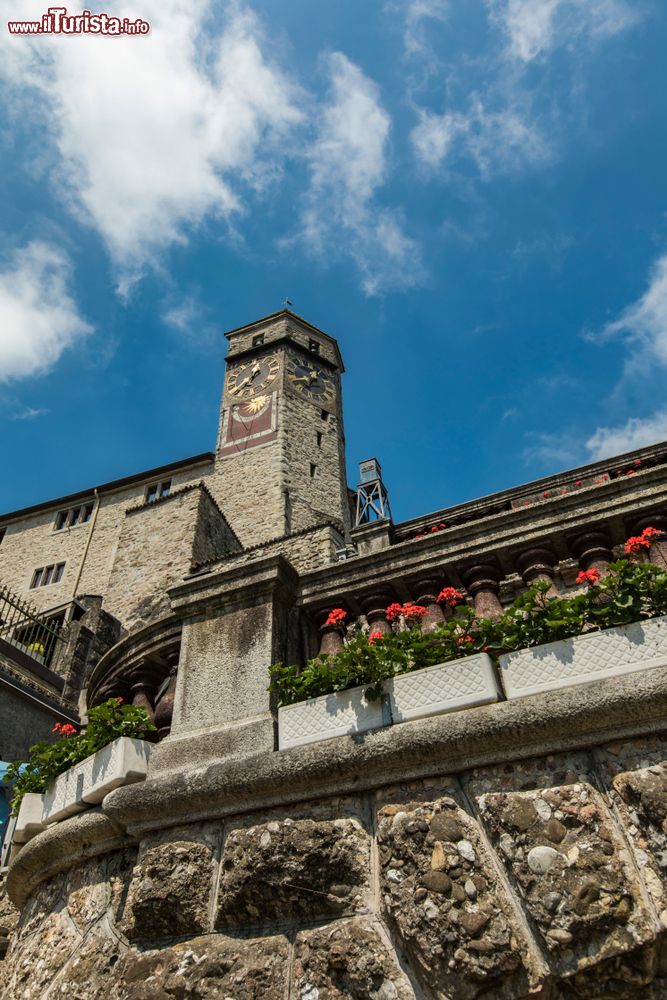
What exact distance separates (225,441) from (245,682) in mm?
22777

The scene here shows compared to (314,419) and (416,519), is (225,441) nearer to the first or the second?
(314,419)

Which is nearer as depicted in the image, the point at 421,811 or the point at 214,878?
the point at 421,811

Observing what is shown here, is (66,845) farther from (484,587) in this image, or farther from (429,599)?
(484,587)

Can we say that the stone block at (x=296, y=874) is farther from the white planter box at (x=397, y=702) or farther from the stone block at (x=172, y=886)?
the white planter box at (x=397, y=702)

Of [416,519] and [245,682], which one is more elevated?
[416,519]

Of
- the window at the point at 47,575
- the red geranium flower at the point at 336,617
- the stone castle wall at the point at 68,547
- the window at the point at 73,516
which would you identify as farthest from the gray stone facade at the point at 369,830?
the window at the point at 73,516

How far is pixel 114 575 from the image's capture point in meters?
19.5

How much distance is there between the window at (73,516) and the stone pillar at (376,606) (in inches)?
974

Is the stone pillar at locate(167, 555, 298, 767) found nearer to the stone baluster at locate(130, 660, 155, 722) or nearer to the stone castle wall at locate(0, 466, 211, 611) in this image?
the stone baluster at locate(130, 660, 155, 722)

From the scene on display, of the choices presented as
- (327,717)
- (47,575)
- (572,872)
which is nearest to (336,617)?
(327,717)

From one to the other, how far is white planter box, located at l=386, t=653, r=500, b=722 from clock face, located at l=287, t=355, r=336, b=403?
24676mm

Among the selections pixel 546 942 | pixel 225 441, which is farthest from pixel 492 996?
pixel 225 441

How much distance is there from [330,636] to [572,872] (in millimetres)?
2192

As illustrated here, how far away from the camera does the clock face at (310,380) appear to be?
91.1ft
